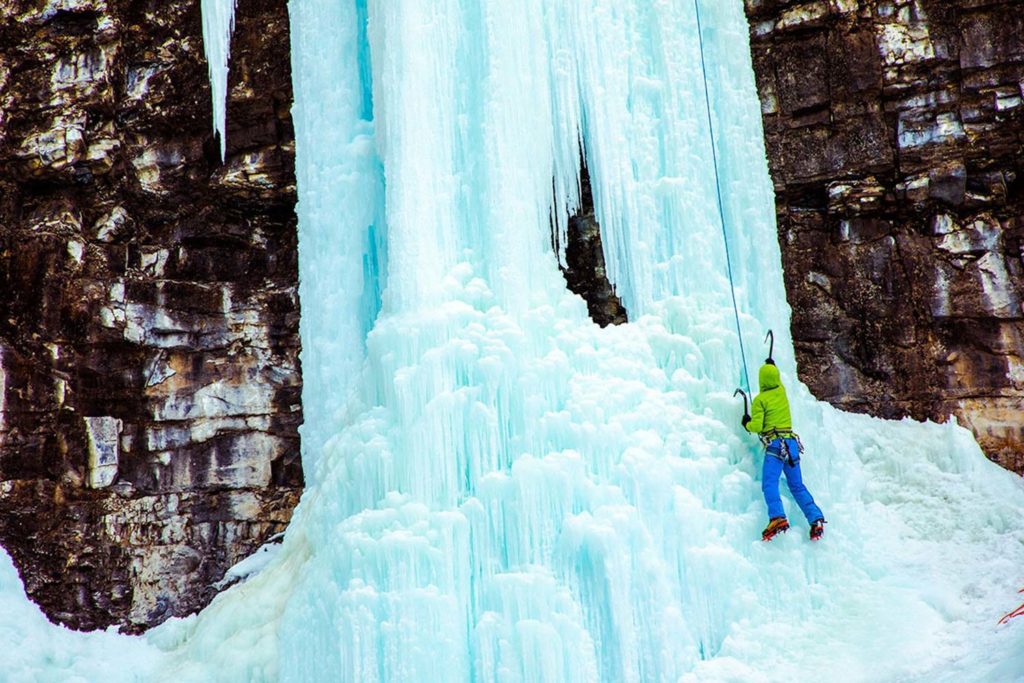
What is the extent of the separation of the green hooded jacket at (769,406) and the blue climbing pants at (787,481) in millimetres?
117

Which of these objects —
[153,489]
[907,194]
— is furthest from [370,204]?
[907,194]

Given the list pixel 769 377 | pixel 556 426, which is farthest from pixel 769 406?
pixel 556 426

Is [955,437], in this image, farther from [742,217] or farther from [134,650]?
[134,650]

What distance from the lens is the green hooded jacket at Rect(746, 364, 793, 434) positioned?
6.91 metres

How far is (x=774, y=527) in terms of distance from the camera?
6.78m

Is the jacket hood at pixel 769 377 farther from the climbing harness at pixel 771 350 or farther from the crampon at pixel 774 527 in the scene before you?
the crampon at pixel 774 527

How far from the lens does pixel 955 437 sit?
8.32 m

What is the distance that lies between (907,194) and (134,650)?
308 inches

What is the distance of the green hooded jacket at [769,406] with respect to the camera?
6.91 metres

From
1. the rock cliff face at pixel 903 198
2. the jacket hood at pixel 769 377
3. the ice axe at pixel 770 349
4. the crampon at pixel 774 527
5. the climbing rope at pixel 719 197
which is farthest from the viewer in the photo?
the rock cliff face at pixel 903 198

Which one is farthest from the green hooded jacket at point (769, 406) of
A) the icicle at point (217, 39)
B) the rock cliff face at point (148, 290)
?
the icicle at point (217, 39)

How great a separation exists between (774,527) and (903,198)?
4020mm

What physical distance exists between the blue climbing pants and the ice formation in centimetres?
19

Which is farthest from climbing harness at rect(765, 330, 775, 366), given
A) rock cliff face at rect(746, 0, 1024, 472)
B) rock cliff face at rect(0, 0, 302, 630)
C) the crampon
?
rock cliff face at rect(0, 0, 302, 630)
